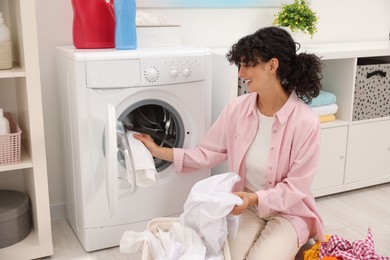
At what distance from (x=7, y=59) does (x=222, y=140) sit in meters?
0.96

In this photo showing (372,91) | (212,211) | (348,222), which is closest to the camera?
(212,211)

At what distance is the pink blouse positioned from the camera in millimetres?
1819

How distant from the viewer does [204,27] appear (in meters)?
2.70

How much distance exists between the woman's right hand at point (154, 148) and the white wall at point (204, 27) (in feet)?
2.00

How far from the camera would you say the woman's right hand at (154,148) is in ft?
6.70

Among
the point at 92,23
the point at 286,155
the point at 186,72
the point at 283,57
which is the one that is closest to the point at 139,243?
the point at 286,155

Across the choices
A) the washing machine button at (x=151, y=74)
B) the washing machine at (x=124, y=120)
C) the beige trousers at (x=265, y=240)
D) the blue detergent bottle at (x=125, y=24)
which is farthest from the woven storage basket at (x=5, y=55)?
the beige trousers at (x=265, y=240)

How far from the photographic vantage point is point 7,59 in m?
1.94

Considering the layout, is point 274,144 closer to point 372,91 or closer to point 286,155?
point 286,155

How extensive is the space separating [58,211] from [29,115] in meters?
0.79

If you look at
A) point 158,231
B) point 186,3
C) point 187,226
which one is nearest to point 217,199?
point 187,226

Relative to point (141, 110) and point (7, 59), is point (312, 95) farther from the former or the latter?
point (7, 59)

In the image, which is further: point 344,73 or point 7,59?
point 344,73

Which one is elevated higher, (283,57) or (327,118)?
(283,57)
